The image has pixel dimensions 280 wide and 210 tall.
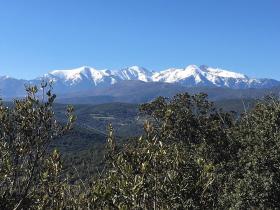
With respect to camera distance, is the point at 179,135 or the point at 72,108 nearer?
the point at 72,108

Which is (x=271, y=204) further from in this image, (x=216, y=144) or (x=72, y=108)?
(x=72, y=108)

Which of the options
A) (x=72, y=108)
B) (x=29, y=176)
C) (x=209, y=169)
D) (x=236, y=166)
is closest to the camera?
(x=209, y=169)

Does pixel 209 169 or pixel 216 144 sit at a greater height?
pixel 209 169

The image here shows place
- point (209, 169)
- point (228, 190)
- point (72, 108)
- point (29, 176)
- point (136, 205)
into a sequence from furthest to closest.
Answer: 1. point (228, 190)
2. point (72, 108)
3. point (29, 176)
4. point (209, 169)
5. point (136, 205)

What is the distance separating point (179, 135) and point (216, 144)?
17.0ft

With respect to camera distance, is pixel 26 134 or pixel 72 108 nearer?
pixel 26 134

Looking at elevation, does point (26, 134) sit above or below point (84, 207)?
above

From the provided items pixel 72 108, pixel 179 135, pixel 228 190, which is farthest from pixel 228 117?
pixel 72 108

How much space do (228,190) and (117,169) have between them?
31465 mm

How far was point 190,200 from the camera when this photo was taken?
14.1 m

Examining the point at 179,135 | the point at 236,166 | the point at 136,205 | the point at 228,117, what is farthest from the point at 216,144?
the point at 136,205

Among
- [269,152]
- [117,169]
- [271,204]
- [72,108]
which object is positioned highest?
A: [72,108]

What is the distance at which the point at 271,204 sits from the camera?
3931 centimetres

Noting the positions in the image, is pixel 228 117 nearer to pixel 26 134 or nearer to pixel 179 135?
pixel 179 135
